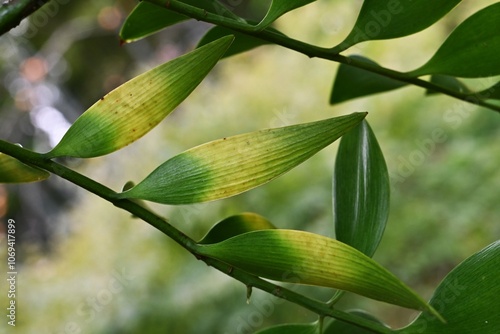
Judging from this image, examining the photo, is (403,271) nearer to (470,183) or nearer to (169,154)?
(470,183)

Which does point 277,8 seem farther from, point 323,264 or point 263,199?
point 263,199

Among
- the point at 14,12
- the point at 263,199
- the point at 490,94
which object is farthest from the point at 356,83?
the point at 263,199

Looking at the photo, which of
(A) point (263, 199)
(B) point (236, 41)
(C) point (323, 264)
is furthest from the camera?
(A) point (263, 199)

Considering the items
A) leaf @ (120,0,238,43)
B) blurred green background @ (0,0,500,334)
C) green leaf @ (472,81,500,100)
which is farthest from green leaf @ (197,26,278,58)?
blurred green background @ (0,0,500,334)

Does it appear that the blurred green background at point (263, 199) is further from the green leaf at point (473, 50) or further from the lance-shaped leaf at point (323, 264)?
the lance-shaped leaf at point (323, 264)

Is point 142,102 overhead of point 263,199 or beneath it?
beneath

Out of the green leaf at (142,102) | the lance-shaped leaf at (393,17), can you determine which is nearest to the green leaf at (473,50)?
the lance-shaped leaf at (393,17)
